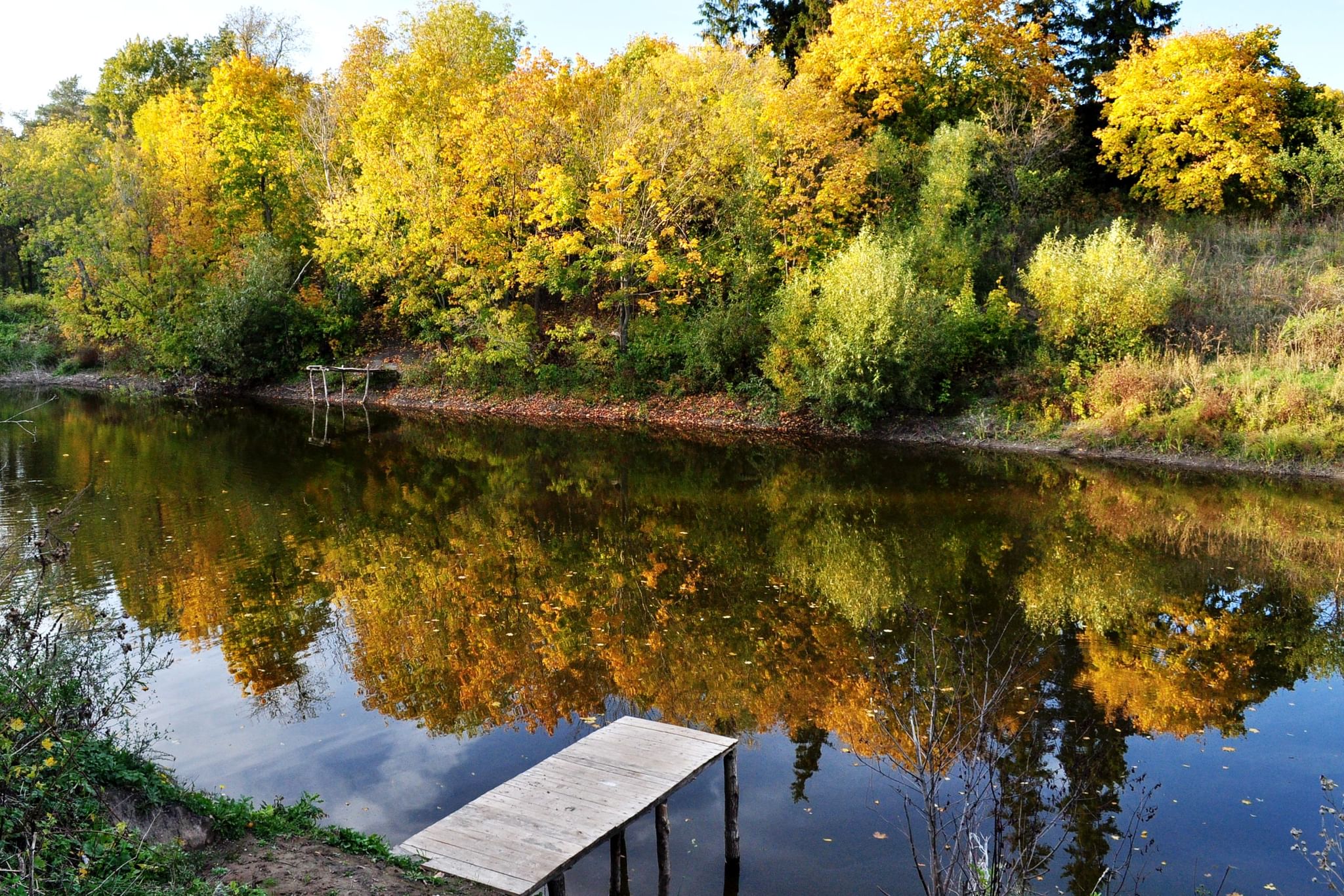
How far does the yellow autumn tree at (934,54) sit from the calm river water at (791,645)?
61.5 feet

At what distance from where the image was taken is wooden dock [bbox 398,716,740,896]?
6172 millimetres

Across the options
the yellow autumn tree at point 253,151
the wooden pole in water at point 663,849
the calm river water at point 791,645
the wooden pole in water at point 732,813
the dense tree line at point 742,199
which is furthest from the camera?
the yellow autumn tree at point 253,151

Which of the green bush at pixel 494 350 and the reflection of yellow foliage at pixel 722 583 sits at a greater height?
the green bush at pixel 494 350

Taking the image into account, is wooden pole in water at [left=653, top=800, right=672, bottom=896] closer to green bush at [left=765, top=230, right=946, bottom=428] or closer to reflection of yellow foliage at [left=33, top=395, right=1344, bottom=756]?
reflection of yellow foliage at [left=33, top=395, right=1344, bottom=756]

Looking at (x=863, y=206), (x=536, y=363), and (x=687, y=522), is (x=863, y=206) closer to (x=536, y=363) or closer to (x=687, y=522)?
(x=536, y=363)

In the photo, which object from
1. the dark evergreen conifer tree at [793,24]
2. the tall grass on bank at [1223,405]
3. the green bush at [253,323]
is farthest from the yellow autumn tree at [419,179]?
the tall grass on bank at [1223,405]

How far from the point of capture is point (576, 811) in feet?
22.0

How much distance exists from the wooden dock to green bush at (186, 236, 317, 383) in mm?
35077

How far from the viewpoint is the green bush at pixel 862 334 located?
25094 mm

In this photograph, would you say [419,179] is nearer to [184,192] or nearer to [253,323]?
[253,323]

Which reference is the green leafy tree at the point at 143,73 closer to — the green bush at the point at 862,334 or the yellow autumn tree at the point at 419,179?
the yellow autumn tree at the point at 419,179

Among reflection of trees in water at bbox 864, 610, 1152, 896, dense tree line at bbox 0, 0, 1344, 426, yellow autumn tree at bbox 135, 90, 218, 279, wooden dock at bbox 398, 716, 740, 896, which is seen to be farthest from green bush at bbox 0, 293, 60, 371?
reflection of trees in water at bbox 864, 610, 1152, 896

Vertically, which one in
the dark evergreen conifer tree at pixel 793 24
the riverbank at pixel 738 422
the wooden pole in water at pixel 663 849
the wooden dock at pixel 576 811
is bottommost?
the wooden pole in water at pixel 663 849

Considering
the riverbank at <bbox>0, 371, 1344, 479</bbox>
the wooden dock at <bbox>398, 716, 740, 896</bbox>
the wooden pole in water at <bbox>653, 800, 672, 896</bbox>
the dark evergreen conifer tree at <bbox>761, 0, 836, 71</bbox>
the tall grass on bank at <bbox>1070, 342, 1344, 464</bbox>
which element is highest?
the dark evergreen conifer tree at <bbox>761, 0, 836, 71</bbox>
